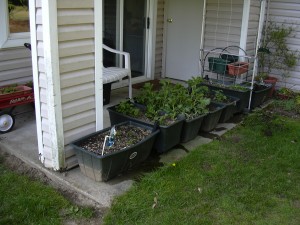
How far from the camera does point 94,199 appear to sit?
10.0 ft

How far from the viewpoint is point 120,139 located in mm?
3498

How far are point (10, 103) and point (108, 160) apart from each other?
168cm

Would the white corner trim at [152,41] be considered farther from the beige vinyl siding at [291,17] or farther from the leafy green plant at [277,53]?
A: the beige vinyl siding at [291,17]

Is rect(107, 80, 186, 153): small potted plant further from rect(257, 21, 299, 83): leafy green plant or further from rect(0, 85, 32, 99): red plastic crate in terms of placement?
rect(257, 21, 299, 83): leafy green plant

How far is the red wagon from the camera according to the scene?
13.4 feet

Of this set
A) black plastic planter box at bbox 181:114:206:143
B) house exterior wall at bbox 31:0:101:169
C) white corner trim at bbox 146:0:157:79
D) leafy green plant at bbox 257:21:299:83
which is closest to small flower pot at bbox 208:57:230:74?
leafy green plant at bbox 257:21:299:83

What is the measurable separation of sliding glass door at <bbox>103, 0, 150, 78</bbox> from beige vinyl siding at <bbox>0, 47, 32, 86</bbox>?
1448 millimetres

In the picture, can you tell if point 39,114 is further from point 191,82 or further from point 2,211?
point 191,82

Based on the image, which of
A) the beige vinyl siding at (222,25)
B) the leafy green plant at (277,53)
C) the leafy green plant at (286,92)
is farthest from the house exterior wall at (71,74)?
the leafy green plant at (286,92)

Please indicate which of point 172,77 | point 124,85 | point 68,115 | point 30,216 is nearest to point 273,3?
point 172,77

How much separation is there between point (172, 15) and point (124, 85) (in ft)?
5.13

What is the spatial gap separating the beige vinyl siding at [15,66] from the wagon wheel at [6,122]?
0.53 meters

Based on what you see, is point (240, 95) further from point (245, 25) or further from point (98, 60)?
point (98, 60)

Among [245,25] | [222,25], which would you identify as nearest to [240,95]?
[245,25]
